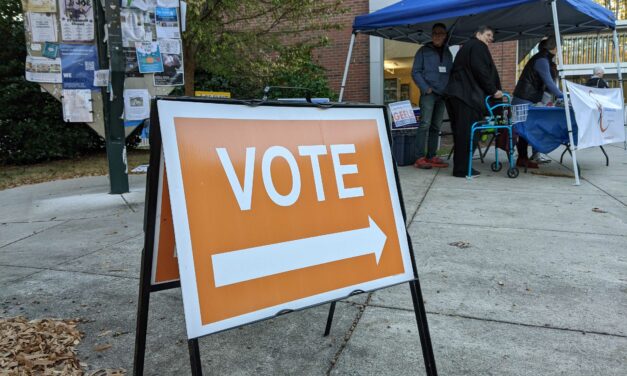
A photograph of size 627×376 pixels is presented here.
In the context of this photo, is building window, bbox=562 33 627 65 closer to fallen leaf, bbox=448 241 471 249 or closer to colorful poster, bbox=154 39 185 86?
colorful poster, bbox=154 39 185 86

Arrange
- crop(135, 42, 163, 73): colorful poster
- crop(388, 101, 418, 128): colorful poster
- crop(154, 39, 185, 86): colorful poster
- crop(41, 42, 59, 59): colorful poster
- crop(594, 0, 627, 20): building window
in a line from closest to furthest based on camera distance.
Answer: crop(135, 42, 163, 73): colorful poster → crop(41, 42, 59, 59): colorful poster → crop(154, 39, 185, 86): colorful poster → crop(388, 101, 418, 128): colorful poster → crop(594, 0, 627, 20): building window

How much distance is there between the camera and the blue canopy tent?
650cm

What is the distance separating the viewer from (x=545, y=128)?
677cm

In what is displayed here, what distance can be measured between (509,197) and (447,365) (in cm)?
397

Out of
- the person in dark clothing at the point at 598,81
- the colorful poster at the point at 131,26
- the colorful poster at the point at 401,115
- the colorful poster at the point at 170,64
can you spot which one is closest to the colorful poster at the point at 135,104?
the colorful poster at the point at 170,64

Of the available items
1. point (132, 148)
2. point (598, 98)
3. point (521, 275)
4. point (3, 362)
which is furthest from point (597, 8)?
point (132, 148)

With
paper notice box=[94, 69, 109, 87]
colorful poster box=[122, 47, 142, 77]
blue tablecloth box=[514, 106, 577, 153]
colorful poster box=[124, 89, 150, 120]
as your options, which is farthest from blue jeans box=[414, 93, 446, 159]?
paper notice box=[94, 69, 109, 87]

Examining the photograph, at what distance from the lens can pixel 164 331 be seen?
2545 mm

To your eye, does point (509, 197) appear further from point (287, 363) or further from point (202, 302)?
point (202, 302)

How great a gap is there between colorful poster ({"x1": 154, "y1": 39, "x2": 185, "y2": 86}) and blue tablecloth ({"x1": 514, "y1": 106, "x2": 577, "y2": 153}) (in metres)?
4.88

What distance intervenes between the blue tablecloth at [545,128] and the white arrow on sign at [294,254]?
18.4 ft

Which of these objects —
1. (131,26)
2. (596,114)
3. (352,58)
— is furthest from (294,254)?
(352,58)

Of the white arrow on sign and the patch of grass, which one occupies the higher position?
the white arrow on sign

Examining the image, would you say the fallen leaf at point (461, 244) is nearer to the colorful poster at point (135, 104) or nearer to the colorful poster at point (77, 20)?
the colorful poster at point (135, 104)
